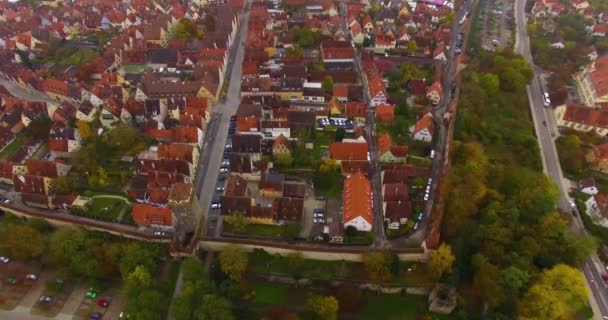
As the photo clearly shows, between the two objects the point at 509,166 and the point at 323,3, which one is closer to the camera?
the point at 509,166

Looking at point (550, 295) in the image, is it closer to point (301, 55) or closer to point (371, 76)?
point (371, 76)

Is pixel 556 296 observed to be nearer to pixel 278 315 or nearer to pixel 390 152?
pixel 390 152

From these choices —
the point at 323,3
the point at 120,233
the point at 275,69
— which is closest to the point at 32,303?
the point at 120,233

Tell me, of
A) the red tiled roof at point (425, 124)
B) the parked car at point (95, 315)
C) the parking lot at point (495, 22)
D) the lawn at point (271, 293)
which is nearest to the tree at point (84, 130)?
the parked car at point (95, 315)

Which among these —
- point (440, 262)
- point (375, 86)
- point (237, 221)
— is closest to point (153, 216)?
point (237, 221)

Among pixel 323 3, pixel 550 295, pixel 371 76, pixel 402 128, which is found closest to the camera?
pixel 550 295

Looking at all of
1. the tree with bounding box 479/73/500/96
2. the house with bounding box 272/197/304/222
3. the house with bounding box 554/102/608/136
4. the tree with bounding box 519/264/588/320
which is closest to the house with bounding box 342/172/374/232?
the house with bounding box 272/197/304/222

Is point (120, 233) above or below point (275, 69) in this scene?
below
